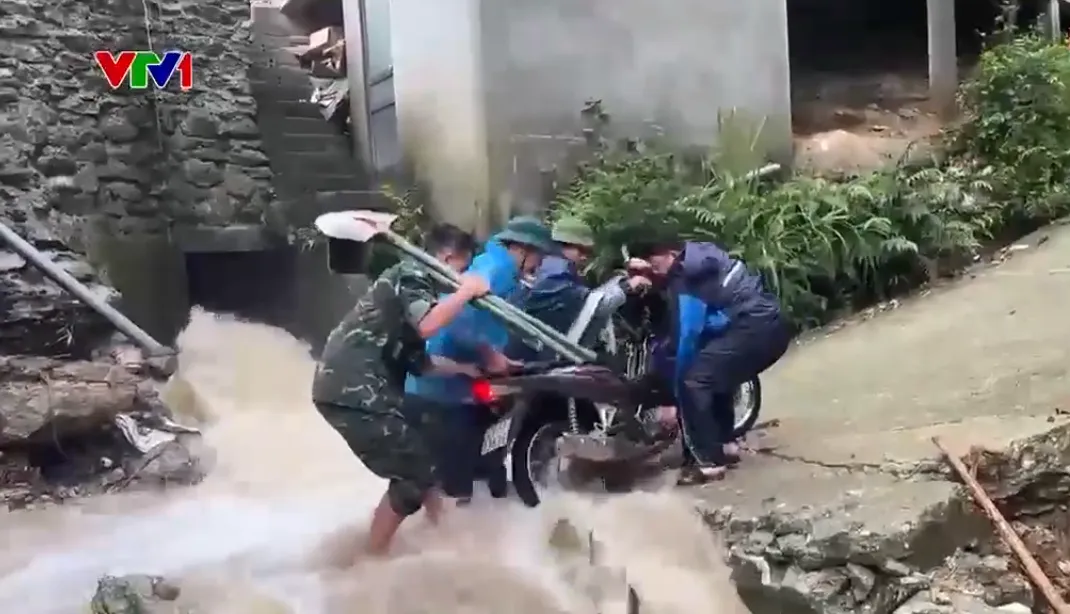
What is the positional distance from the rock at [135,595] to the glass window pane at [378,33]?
893 mm

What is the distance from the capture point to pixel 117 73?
1541mm

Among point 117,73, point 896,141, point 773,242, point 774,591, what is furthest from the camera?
point 896,141

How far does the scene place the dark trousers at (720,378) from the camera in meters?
1.79

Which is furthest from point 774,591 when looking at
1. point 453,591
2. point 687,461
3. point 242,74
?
point 242,74

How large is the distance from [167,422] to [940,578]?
4.64 feet

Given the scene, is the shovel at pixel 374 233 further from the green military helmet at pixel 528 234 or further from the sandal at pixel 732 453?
the sandal at pixel 732 453

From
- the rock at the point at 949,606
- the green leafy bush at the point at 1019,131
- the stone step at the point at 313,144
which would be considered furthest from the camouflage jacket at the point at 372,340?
the green leafy bush at the point at 1019,131

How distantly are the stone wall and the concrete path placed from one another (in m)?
1.04

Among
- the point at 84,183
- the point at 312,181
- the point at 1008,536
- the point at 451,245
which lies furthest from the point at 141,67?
the point at 1008,536

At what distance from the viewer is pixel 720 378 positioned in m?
1.81

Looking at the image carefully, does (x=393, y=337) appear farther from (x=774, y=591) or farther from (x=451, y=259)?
(x=774, y=591)

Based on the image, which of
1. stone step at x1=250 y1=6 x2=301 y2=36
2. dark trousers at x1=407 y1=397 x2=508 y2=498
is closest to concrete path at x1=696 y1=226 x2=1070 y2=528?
dark trousers at x1=407 y1=397 x2=508 y2=498

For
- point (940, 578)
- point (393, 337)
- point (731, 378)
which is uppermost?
point (393, 337)

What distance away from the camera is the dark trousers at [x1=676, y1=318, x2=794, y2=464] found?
179 centimetres
